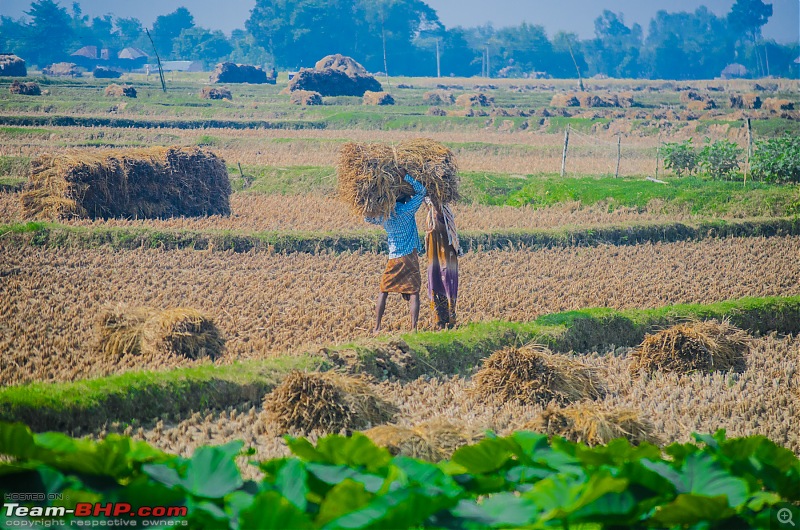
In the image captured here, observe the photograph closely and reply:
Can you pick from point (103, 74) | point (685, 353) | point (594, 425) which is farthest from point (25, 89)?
point (594, 425)

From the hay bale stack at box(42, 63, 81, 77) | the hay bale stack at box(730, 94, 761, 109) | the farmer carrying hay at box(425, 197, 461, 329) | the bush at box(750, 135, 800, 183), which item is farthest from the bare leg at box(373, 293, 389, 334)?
the hay bale stack at box(42, 63, 81, 77)

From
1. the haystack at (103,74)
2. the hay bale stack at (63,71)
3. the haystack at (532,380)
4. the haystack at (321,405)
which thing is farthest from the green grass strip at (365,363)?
the hay bale stack at (63,71)

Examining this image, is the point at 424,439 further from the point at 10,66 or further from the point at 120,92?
the point at 10,66

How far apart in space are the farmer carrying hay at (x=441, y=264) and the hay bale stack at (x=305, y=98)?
108 ft

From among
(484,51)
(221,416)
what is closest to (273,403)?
(221,416)

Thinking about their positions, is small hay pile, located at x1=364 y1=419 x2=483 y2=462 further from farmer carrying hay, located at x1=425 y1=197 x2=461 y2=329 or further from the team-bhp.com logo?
farmer carrying hay, located at x1=425 y1=197 x2=461 y2=329

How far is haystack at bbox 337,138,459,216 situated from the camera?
7672mm

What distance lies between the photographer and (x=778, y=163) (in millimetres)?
17891

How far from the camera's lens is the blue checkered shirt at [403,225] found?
7672mm

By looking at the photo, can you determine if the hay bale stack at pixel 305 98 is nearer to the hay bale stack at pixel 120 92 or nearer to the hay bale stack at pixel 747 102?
the hay bale stack at pixel 120 92

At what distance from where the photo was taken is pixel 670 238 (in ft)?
44.0

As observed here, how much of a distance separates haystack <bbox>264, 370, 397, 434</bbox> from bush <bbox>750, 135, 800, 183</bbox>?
15266 millimetres

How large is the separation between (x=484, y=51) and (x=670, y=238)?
80605 mm

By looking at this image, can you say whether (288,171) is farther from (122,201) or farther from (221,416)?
(221,416)
